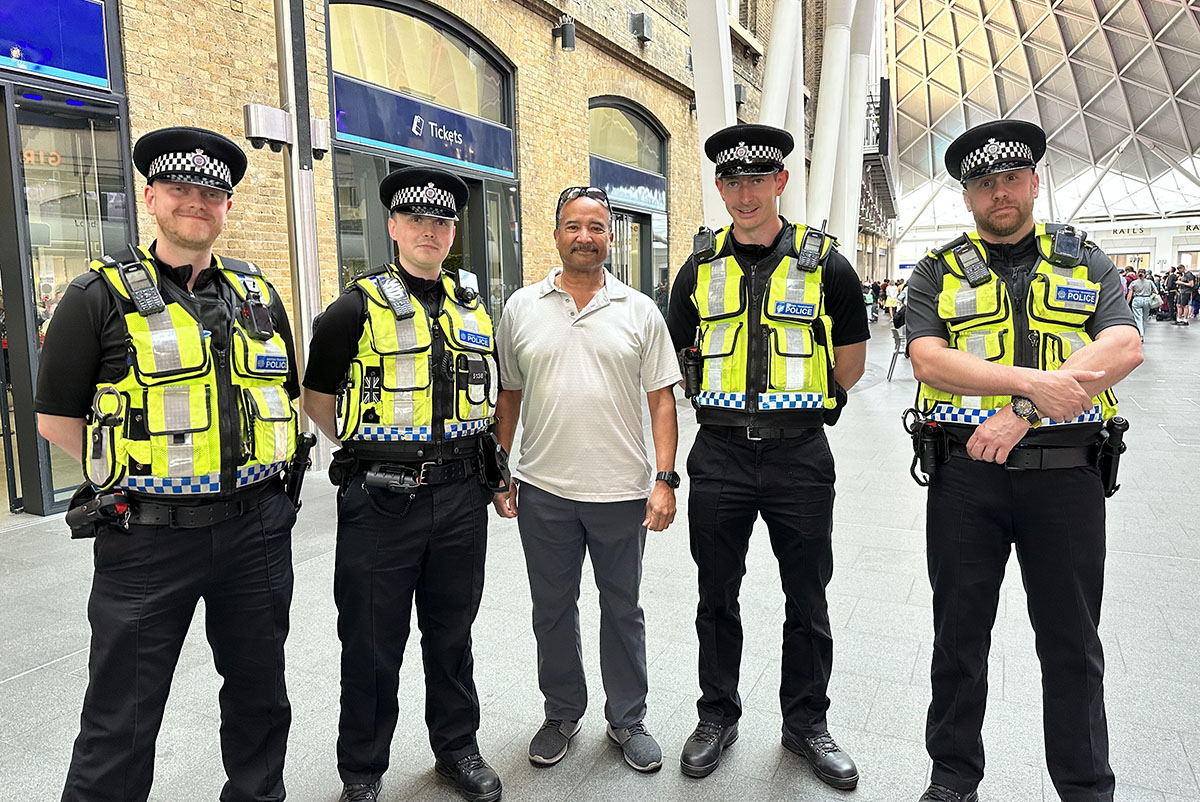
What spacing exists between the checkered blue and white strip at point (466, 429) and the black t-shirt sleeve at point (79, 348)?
3.23 ft

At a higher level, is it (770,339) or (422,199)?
(422,199)

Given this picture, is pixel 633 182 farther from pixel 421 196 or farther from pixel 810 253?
pixel 421 196

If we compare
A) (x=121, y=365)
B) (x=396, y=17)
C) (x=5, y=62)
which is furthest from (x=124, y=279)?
(x=396, y=17)

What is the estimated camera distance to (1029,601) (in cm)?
264

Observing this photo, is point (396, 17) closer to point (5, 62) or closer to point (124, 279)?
point (5, 62)

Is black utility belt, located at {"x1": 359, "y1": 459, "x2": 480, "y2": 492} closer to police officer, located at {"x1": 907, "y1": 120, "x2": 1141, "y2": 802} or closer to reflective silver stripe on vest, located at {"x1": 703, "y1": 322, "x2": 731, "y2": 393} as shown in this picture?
reflective silver stripe on vest, located at {"x1": 703, "y1": 322, "x2": 731, "y2": 393}

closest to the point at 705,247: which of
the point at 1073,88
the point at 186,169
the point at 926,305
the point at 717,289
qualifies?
the point at 717,289

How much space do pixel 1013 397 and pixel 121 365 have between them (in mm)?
2613

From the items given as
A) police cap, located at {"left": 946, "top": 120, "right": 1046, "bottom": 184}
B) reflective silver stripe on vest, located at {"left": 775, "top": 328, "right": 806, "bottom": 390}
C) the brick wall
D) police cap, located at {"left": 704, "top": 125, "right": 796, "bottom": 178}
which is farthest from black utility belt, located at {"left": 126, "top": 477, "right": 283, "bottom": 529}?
the brick wall

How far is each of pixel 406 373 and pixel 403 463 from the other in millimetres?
305

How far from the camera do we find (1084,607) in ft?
8.26

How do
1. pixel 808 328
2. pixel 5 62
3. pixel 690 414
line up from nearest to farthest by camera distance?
pixel 808 328
pixel 5 62
pixel 690 414

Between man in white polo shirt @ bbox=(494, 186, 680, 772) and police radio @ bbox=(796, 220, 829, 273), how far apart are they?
0.58 m

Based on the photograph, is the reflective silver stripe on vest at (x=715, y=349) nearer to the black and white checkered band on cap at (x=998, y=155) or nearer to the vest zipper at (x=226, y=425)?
the black and white checkered band on cap at (x=998, y=155)
